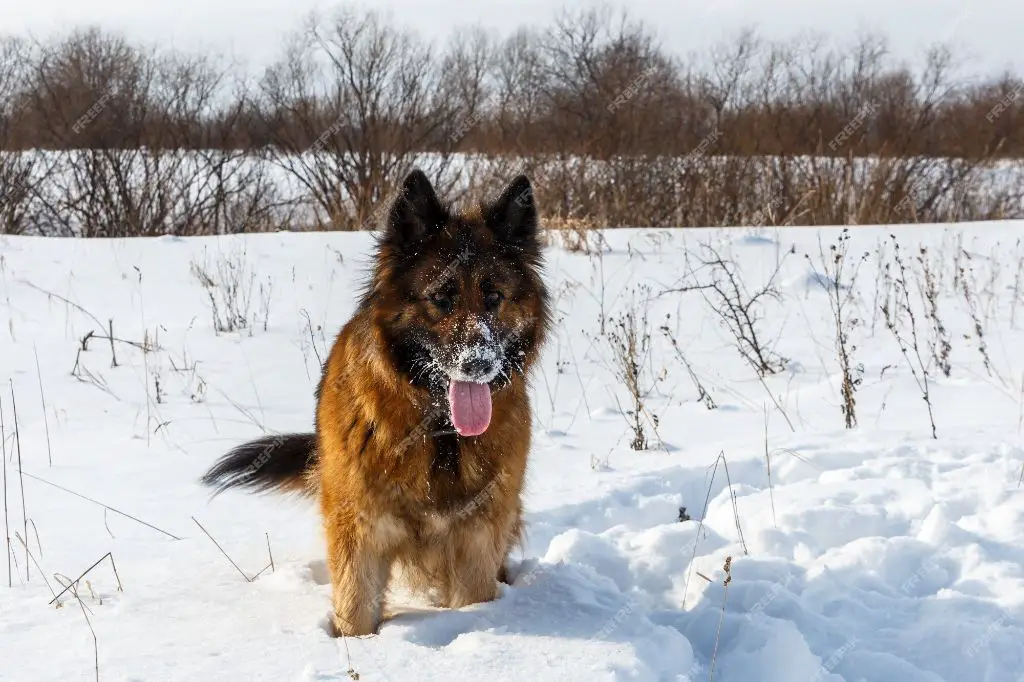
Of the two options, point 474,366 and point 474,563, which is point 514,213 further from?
point 474,563

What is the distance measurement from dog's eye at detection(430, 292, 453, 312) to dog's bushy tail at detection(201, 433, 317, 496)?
1.15 meters

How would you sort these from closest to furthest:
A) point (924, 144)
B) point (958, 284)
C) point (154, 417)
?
point (154, 417), point (958, 284), point (924, 144)

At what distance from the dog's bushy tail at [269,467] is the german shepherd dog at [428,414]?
61 centimetres

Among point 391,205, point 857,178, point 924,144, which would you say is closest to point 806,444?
point 391,205

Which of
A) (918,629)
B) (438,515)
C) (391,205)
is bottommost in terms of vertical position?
(918,629)

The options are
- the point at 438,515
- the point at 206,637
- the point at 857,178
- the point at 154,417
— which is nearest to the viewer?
the point at 206,637

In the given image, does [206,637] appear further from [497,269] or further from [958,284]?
[958,284]

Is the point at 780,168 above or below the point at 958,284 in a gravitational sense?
above

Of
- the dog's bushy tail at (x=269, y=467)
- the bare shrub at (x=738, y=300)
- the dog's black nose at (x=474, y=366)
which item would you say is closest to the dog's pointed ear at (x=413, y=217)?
the dog's black nose at (x=474, y=366)

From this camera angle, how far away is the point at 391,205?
122 inches

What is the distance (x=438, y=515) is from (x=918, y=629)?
1.73 metres

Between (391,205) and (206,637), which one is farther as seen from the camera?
(391,205)

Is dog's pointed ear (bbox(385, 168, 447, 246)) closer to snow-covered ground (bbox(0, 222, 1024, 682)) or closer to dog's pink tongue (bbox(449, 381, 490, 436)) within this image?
snow-covered ground (bbox(0, 222, 1024, 682))

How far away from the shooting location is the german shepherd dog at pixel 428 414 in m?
2.94
